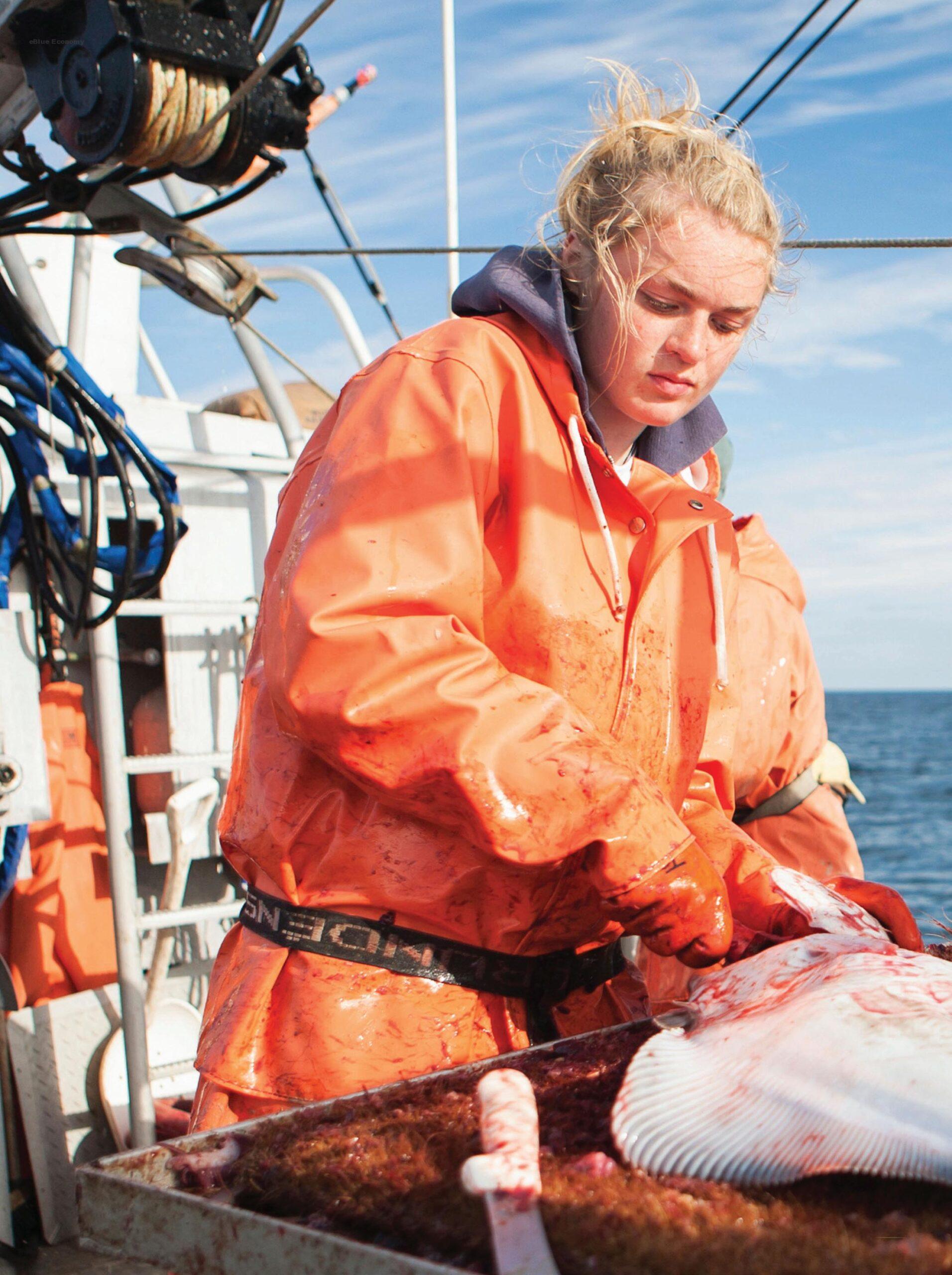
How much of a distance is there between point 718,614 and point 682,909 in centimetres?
66

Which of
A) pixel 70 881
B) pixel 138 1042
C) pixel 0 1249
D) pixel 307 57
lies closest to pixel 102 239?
pixel 307 57

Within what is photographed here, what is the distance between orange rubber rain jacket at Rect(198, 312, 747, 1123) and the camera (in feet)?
5.53

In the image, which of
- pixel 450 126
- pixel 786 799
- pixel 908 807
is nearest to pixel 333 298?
pixel 450 126

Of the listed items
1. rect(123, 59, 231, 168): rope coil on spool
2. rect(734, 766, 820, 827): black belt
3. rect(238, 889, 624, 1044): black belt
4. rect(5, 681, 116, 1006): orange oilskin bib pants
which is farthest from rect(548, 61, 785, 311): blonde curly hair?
rect(5, 681, 116, 1006): orange oilskin bib pants

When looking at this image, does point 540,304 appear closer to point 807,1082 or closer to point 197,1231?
point 807,1082

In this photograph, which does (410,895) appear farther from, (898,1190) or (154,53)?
(154,53)

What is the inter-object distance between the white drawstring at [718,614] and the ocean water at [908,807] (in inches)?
24.6

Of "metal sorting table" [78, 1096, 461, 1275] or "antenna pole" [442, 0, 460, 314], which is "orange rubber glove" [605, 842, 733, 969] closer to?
"metal sorting table" [78, 1096, 461, 1275]

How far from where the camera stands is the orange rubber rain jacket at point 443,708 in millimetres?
1687

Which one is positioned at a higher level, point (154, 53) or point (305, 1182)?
point (154, 53)

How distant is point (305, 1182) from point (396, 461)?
1.00 metres

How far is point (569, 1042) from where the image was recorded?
68.9 inches

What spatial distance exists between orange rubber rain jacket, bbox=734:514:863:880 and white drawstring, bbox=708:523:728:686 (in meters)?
1.39

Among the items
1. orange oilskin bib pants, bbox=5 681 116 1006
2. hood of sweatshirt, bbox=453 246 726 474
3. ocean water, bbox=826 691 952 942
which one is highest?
hood of sweatshirt, bbox=453 246 726 474
